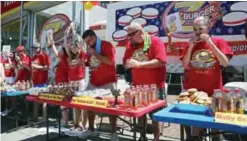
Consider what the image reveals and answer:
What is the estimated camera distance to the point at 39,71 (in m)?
4.88

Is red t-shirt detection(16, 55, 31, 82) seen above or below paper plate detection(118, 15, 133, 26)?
below

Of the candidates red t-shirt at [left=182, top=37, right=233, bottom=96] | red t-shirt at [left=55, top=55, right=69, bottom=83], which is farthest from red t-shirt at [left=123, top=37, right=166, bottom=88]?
red t-shirt at [left=55, top=55, right=69, bottom=83]

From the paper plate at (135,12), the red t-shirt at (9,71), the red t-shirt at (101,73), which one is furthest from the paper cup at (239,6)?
the red t-shirt at (9,71)

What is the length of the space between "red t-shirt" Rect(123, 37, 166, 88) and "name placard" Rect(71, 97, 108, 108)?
1.91 ft

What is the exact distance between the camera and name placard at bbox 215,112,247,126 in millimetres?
1823

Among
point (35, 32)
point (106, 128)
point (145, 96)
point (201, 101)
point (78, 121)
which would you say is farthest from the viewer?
point (35, 32)

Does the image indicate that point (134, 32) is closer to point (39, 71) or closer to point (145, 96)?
point (145, 96)

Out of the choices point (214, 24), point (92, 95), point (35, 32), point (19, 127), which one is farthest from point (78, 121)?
point (35, 32)

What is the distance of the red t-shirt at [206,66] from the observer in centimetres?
259

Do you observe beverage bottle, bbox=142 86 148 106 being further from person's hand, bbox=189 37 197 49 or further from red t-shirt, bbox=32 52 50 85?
red t-shirt, bbox=32 52 50 85

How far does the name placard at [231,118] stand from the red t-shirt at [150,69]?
3.61 feet

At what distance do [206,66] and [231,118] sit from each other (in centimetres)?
83

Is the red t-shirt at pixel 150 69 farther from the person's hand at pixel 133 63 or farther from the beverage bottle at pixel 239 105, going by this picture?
the beverage bottle at pixel 239 105

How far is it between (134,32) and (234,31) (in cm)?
257
